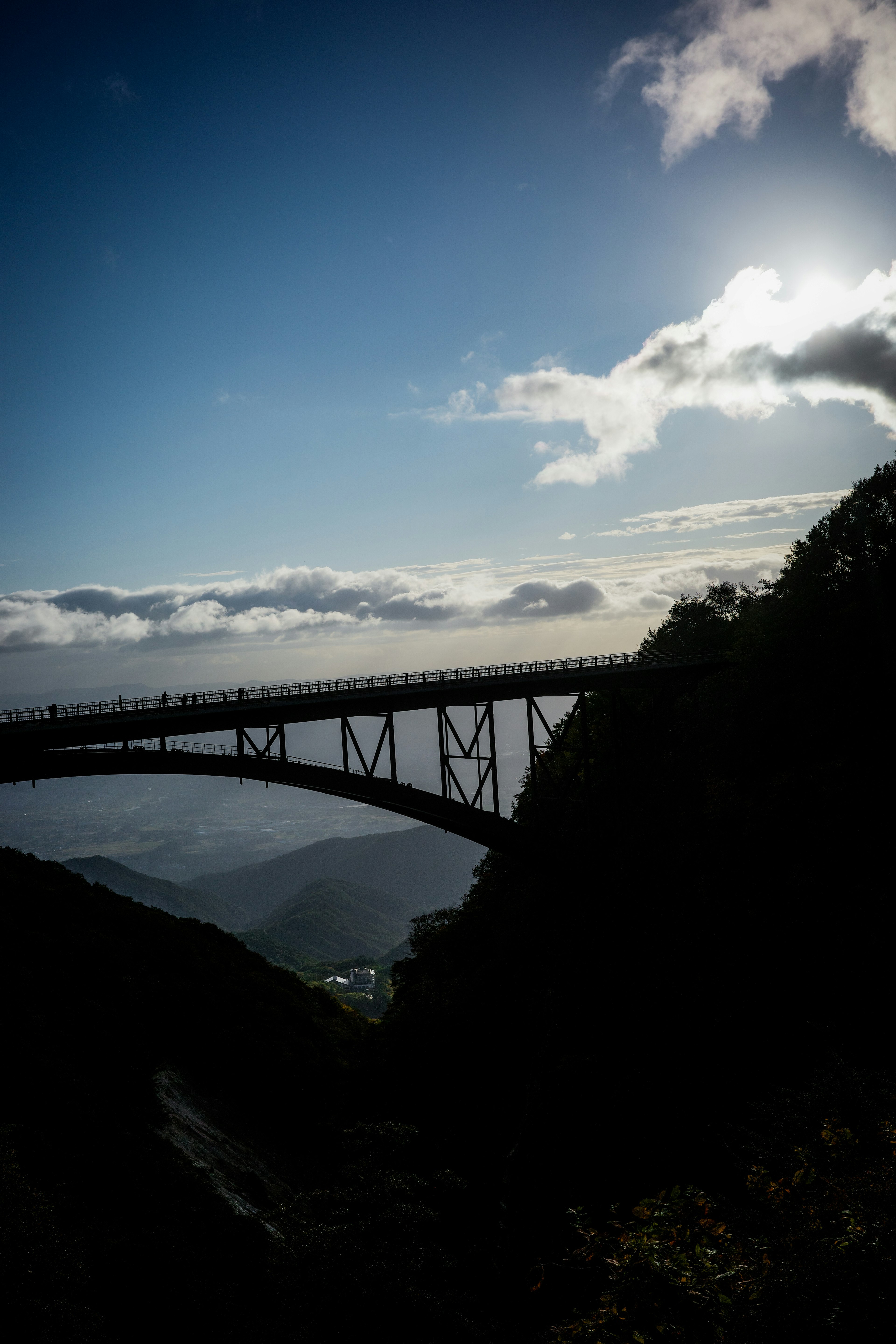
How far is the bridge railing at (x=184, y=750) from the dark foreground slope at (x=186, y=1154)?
32.7 ft

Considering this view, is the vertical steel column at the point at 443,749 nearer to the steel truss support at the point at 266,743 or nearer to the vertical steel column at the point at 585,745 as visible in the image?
the vertical steel column at the point at 585,745

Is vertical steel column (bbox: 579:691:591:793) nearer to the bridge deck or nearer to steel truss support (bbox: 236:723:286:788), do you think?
the bridge deck

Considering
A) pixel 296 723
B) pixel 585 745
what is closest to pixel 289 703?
pixel 296 723

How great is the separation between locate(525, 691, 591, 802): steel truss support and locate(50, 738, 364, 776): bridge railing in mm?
10895

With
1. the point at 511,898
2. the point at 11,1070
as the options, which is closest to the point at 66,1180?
the point at 11,1070

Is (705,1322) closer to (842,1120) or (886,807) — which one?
(842,1120)

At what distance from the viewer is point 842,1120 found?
13.7 m

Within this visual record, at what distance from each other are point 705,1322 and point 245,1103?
28342 mm

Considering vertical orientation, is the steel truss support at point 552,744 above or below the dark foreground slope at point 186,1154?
above

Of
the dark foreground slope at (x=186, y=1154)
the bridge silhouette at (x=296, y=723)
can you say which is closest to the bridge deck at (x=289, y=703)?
the bridge silhouette at (x=296, y=723)

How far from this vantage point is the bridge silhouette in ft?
94.4

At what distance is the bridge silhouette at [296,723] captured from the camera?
28766 millimetres

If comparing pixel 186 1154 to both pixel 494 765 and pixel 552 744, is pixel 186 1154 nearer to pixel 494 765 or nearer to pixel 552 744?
pixel 494 765

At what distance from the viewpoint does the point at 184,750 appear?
103 feet
